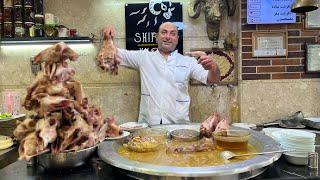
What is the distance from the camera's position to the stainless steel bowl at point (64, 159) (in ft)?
4.30

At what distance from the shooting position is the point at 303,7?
176cm

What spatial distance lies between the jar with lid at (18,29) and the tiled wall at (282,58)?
2.16m

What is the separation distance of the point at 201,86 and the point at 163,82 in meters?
0.50

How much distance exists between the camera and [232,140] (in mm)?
1520

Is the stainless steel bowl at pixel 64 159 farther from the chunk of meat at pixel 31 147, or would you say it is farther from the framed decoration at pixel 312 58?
the framed decoration at pixel 312 58

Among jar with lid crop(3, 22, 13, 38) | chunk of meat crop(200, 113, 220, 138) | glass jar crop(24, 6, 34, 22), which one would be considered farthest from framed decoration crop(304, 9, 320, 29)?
jar with lid crop(3, 22, 13, 38)

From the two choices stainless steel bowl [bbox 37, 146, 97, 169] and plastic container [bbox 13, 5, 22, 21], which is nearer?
stainless steel bowl [bbox 37, 146, 97, 169]

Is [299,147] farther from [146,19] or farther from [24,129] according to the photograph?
[146,19]

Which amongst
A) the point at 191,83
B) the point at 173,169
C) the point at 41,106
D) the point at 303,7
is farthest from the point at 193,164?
the point at 191,83

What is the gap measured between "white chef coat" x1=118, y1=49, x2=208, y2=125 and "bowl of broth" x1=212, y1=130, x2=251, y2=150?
A: 117 cm

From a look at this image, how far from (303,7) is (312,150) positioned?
2.95 ft

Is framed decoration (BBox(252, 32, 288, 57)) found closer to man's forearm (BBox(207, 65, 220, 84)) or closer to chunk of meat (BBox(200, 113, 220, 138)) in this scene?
man's forearm (BBox(207, 65, 220, 84))

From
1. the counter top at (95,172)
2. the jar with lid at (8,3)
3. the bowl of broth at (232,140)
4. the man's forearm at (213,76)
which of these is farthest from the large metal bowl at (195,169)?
the jar with lid at (8,3)

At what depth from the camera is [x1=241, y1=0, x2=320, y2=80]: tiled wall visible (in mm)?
2883
